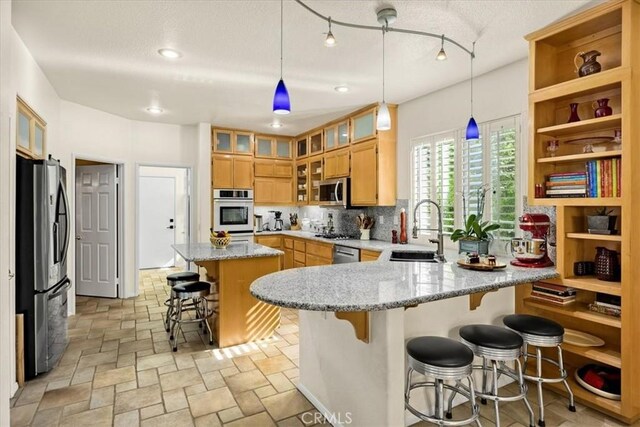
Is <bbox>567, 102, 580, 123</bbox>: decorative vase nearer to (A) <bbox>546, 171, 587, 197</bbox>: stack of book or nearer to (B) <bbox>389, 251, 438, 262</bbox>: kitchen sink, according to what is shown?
(A) <bbox>546, 171, 587, 197</bbox>: stack of book

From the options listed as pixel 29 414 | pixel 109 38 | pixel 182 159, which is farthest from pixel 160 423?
pixel 182 159

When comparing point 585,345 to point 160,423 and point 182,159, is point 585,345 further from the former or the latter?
point 182,159

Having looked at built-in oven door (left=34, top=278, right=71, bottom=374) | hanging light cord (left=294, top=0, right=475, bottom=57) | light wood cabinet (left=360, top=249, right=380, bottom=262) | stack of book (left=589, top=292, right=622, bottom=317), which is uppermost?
hanging light cord (left=294, top=0, right=475, bottom=57)

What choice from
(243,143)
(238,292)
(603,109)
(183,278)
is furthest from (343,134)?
(603,109)

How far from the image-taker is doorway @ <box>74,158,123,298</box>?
5168 mm

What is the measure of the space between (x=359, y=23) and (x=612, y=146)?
1.91m

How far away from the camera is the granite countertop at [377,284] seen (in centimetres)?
158

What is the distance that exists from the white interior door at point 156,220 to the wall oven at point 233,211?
245 cm

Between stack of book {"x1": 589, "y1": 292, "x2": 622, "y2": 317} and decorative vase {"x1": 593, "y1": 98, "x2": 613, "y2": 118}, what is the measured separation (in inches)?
47.4

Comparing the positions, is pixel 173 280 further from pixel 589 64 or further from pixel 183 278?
pixel 589 64

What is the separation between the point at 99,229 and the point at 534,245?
18.0 feet

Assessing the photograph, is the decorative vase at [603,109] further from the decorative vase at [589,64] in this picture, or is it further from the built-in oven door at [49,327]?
the built-in oven door at [49,327]

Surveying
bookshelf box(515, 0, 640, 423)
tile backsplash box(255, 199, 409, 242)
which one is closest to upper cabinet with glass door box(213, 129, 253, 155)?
tile backsplash box(255, 199, 409, 242)

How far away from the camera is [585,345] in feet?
7.80
